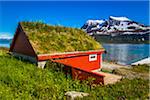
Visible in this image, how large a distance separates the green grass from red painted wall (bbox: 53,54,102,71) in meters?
3.53

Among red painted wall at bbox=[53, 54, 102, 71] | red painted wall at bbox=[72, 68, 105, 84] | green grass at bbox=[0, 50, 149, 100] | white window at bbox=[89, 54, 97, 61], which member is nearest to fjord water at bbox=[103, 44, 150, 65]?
red painted wall at bbox=[53, 54, 102, 71]

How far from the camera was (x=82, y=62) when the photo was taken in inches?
859

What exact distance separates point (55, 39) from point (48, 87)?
27.0ft

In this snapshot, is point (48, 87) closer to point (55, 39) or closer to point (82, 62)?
point (55, 39)

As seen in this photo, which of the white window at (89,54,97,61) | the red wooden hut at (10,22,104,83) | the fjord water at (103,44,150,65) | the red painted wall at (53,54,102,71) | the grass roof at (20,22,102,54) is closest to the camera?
the red wooden hut at (10,22,104,83)

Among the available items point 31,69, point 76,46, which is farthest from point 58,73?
point 76,46

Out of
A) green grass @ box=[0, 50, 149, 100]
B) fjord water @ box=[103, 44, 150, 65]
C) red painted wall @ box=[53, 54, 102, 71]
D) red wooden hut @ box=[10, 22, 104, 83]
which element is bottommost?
fjord water @ box=[103, 44, 150, 65]

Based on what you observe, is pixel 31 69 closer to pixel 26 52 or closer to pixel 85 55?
pixel 26 52

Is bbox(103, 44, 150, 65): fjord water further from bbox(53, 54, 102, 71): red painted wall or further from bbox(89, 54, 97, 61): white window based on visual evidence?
bbox(89, 54, 97, 61): white window

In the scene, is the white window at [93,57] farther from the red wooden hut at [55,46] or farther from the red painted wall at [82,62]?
the red painted wall at [82,62]

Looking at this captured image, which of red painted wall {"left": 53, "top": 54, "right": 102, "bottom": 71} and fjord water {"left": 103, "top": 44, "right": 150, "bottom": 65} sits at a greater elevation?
red painted wall {"left": 53, "top": 54, "right": 102, "bottom": 71}

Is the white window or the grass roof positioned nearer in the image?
the grass roof

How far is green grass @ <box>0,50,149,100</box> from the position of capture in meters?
11.9

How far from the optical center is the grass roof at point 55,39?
1923 cm
